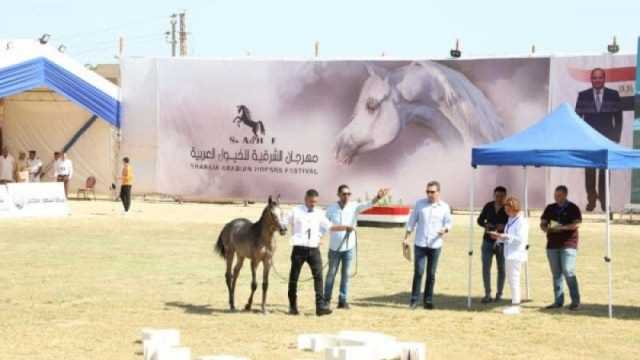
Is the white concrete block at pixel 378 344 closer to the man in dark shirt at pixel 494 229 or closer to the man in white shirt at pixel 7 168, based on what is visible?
the man in dark shirt at pixel 494 229

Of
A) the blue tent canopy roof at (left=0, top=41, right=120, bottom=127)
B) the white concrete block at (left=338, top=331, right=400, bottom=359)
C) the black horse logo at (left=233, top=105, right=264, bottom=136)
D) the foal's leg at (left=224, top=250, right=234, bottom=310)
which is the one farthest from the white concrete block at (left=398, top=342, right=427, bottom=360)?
the black horse logo at (left=233, top=105, right=264, bottom=136)

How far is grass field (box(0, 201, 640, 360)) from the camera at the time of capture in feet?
43.8

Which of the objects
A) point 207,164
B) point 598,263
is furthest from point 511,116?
point 598,263

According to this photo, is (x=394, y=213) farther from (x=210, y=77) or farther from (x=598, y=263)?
(x=210, y=77)

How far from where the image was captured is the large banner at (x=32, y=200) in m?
33.1

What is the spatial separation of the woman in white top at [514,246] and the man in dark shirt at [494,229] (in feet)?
2.36

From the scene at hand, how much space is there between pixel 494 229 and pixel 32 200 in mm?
19433

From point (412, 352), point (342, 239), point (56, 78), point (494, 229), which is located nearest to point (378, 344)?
point (412, 352)

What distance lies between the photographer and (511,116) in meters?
39.3

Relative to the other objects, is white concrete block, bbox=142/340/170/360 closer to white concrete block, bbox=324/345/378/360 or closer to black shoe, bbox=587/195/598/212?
white concrete block, bbox=324/345/378/360

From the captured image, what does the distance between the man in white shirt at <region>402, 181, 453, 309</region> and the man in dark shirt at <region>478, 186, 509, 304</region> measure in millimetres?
1042

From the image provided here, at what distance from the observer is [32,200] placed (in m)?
33.9

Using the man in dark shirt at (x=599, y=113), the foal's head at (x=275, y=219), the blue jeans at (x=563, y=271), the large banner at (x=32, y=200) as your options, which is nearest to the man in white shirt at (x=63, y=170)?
the large banner at (x=32, y=200)

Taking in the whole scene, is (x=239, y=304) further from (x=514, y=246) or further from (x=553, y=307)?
(x=553, y=307)
